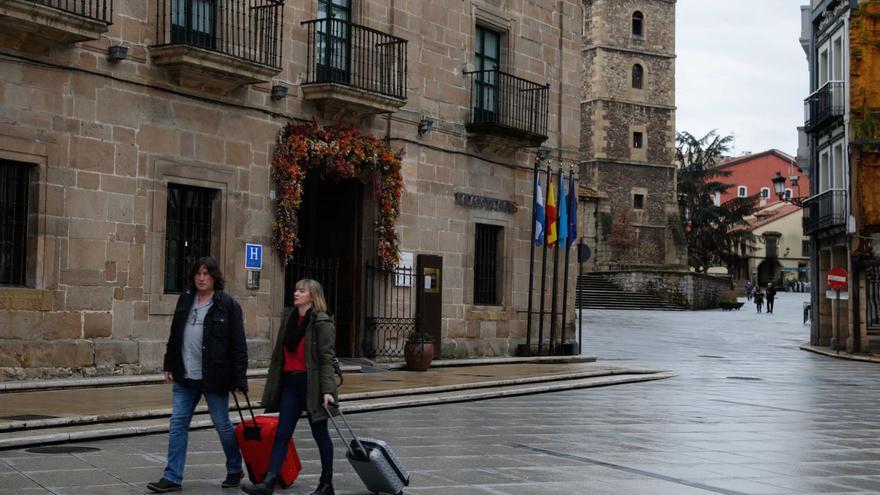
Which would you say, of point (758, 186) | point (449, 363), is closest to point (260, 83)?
point (449, 363)

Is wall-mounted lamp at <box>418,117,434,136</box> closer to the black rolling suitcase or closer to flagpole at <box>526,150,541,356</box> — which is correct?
flagpole at <box>526,150,541,356</box>

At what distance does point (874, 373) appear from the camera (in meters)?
25.7

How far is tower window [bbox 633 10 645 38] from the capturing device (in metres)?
74.0

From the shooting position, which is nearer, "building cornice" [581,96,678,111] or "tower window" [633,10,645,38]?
"building cornice" [581,96,678,111]

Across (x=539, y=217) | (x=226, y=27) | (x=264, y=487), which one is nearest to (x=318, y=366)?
(x=264, y=487)

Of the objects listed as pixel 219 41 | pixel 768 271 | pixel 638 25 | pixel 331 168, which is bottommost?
pixel 331 168

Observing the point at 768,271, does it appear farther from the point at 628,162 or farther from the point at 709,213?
the point at 628,162

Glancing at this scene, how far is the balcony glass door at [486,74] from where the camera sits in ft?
79.9

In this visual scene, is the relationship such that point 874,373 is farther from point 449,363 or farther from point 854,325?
point 449,363

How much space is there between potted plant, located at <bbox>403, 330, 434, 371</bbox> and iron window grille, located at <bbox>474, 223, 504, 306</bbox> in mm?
4037

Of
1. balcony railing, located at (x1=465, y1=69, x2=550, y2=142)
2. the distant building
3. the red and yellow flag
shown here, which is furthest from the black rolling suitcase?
the distant building

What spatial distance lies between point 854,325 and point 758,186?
80.2 meters

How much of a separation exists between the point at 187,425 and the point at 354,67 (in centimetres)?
1342

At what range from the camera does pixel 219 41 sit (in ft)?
59.3
